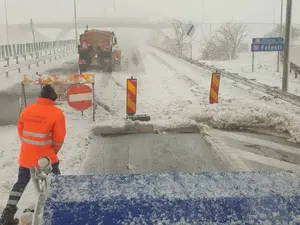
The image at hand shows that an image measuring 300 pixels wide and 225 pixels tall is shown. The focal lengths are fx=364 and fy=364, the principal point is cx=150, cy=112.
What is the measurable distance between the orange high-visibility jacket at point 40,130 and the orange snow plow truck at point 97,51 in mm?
18032

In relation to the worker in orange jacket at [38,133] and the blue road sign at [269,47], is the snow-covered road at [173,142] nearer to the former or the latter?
the worker in orange jacket at [38,133]

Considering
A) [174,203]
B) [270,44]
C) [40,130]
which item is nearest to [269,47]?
[270,44]

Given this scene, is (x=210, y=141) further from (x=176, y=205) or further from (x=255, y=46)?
(x=255, y=46)

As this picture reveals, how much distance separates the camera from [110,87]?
616 inches

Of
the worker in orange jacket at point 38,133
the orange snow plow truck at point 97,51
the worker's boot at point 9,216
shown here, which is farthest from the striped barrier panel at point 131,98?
the orange snow plow truck at point 97,51

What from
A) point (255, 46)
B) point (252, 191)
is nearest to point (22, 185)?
point (252, 191)

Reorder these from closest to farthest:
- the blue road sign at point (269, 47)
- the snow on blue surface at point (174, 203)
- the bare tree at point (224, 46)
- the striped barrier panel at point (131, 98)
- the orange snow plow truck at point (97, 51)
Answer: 1. the snow on blue surface at point (174, 203)
2. the striped barrier panel at point (131, 98)
3. the blue road sign at point (269, 47)
4. the orange snow plow truck at point (97, 51)
5. the bare tree at point (224, 46)

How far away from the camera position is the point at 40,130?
13.5ft

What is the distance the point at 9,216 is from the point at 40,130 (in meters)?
1.03

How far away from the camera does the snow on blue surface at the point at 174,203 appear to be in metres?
2.37

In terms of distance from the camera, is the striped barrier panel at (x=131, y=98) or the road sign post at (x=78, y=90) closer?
the road sign post at (x=78, y=90)

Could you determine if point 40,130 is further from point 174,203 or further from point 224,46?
point 224,46

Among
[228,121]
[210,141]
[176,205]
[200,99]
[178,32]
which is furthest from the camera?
[178,32]

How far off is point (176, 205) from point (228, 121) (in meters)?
6.84
